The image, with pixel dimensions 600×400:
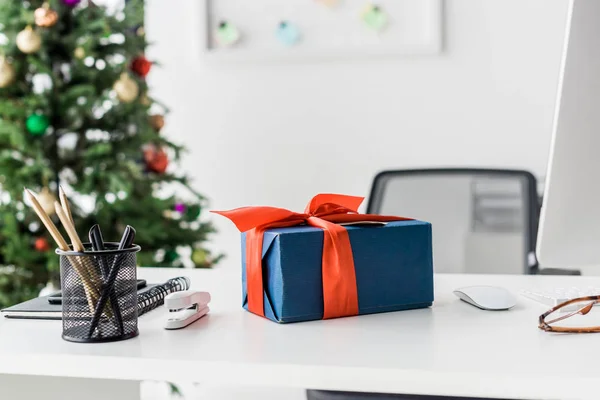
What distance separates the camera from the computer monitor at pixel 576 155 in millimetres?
809

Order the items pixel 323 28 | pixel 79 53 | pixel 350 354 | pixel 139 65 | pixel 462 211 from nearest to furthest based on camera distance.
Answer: pixel 350 354, pixel 462 211, pixel 79 53, pixel 139 65, pixel 323 28

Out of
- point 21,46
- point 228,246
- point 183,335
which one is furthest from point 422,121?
point 183,335

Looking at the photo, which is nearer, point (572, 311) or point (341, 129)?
point (572, 311)

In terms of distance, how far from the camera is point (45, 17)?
7.28 ft

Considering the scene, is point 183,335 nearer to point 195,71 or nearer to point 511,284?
point 511,284

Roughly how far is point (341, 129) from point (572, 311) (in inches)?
82.9

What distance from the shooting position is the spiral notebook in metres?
0.95

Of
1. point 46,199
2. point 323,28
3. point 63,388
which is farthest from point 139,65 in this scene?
point 63,388

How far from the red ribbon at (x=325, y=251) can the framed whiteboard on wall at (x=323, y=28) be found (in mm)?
2013

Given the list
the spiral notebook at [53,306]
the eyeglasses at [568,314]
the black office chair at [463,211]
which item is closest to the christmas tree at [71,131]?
the black office chair at [463,211]

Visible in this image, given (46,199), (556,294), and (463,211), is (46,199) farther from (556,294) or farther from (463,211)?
(556,294)

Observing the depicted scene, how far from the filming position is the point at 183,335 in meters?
0.85

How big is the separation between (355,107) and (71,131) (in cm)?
119

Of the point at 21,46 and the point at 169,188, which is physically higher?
the point at 21,46
